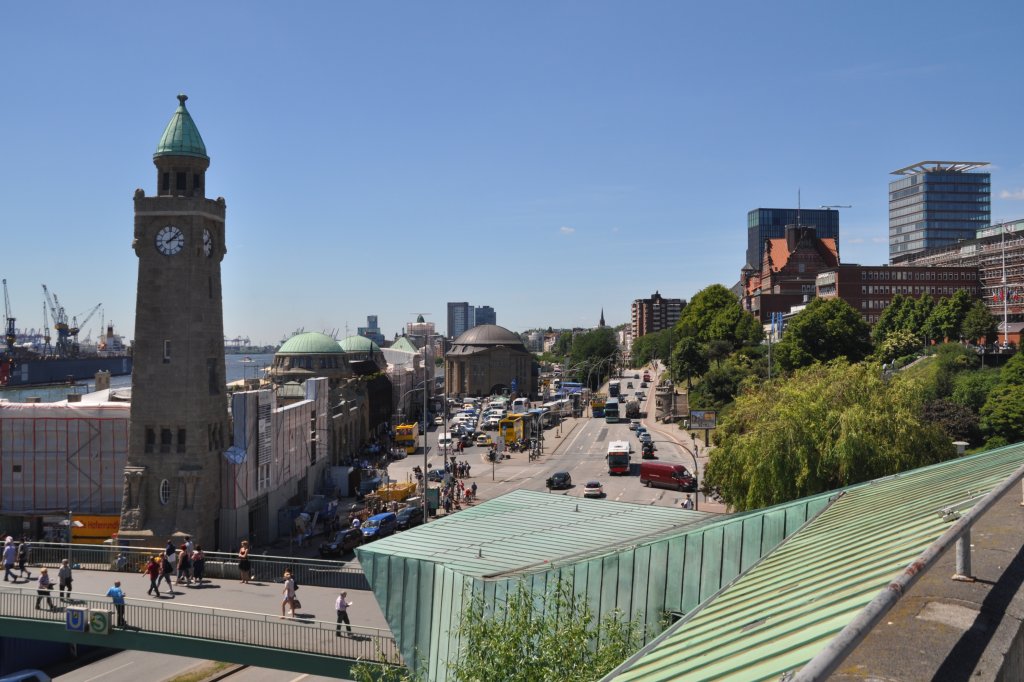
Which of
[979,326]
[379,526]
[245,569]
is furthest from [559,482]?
[979,326]

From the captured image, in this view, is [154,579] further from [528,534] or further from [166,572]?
[528,534]

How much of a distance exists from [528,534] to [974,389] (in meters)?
46.2

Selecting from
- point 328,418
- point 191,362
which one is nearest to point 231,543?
point 191,362

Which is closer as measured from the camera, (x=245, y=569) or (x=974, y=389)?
(x=245, y=569)

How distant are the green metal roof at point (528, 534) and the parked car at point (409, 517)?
69.0 feet

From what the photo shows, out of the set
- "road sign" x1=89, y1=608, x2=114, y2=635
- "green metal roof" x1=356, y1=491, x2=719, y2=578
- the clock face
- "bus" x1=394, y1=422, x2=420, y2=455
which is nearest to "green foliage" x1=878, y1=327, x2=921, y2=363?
"bus" x1=394, y1=422, x2=420, y2=455

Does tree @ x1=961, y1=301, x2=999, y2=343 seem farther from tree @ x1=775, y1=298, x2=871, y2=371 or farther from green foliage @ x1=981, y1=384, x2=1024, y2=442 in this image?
green foliage @ x1=981, y1=384, x2=1024, y2=442

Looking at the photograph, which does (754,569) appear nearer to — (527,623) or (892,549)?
(892,549)

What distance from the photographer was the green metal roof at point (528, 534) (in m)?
19.3

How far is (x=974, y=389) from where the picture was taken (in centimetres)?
5659

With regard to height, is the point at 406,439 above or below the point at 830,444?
below

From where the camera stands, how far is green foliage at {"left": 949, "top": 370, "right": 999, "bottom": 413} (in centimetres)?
5616

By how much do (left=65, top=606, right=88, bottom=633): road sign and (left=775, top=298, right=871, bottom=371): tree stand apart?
243 feet

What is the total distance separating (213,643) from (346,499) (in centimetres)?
3247
